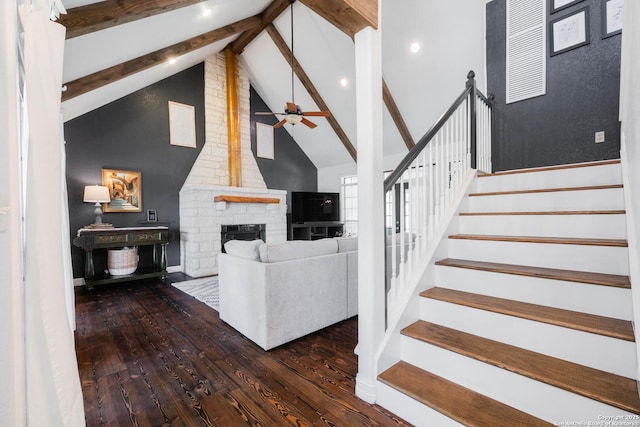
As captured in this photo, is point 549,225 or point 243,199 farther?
point 243,199

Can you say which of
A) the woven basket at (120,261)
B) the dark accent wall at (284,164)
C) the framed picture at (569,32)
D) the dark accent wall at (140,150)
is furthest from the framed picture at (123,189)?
the framed picture at (569,32)

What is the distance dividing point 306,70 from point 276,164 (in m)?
2.27

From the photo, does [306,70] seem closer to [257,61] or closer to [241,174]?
[257,61]

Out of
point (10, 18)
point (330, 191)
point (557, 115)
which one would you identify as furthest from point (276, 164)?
point (10, 18)

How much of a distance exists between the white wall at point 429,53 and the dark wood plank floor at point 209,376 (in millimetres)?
4041

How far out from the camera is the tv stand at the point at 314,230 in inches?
282

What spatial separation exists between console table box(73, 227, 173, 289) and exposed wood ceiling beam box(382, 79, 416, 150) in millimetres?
4507

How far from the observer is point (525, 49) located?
3539 mm

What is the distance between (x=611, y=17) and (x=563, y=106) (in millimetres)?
896

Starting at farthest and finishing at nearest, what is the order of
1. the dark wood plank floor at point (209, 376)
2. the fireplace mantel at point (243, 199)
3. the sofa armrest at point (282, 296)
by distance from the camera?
the fireplace mantel at point (243, 199) → the sofa armrest at point (282, 296) → the dark wood plank floor at point (209, 376)

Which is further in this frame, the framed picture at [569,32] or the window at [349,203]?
the window at [349,203]

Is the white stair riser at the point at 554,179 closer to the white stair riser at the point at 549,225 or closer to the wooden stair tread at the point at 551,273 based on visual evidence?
the white stair riser at the point at 549,225

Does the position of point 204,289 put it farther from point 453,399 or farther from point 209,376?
point 453,399

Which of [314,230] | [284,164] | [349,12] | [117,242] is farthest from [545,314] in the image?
[284,164]
